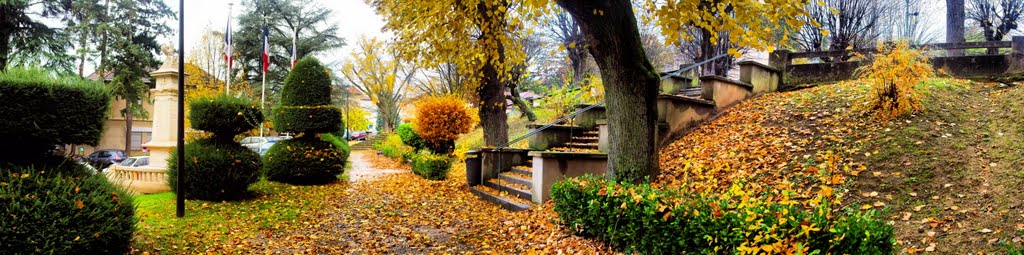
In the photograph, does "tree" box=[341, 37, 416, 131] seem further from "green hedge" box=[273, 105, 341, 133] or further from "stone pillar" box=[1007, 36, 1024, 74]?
"stone pillar" box=[1007, 36, 1024, 74]

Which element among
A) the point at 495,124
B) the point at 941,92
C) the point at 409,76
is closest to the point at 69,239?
the point at 495,124

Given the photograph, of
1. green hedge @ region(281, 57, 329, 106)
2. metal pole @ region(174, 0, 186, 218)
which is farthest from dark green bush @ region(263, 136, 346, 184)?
metal pole @ region(174, 0, 186, 218)

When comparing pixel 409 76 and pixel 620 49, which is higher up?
pixel 409 76

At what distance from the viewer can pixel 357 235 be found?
22.5ft

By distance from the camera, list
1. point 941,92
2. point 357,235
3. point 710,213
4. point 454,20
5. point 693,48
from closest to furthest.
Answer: point 710,213, point 357,235, point 941,92, point 454,20, point 693,48

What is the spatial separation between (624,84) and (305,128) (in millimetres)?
8318

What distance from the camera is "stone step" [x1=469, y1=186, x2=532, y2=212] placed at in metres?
7.82

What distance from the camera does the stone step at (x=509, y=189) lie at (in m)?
8.30

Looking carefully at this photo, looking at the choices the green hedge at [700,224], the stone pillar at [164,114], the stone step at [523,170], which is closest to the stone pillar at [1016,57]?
the green hedge at [700,224]

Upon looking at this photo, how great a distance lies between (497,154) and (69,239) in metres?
6.86

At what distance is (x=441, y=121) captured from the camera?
45.5 ft

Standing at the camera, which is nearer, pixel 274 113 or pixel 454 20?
pixel 454 20

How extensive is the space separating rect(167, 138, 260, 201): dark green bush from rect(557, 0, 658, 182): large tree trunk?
20.7ft

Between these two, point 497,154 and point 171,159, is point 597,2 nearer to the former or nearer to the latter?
point 497,154
